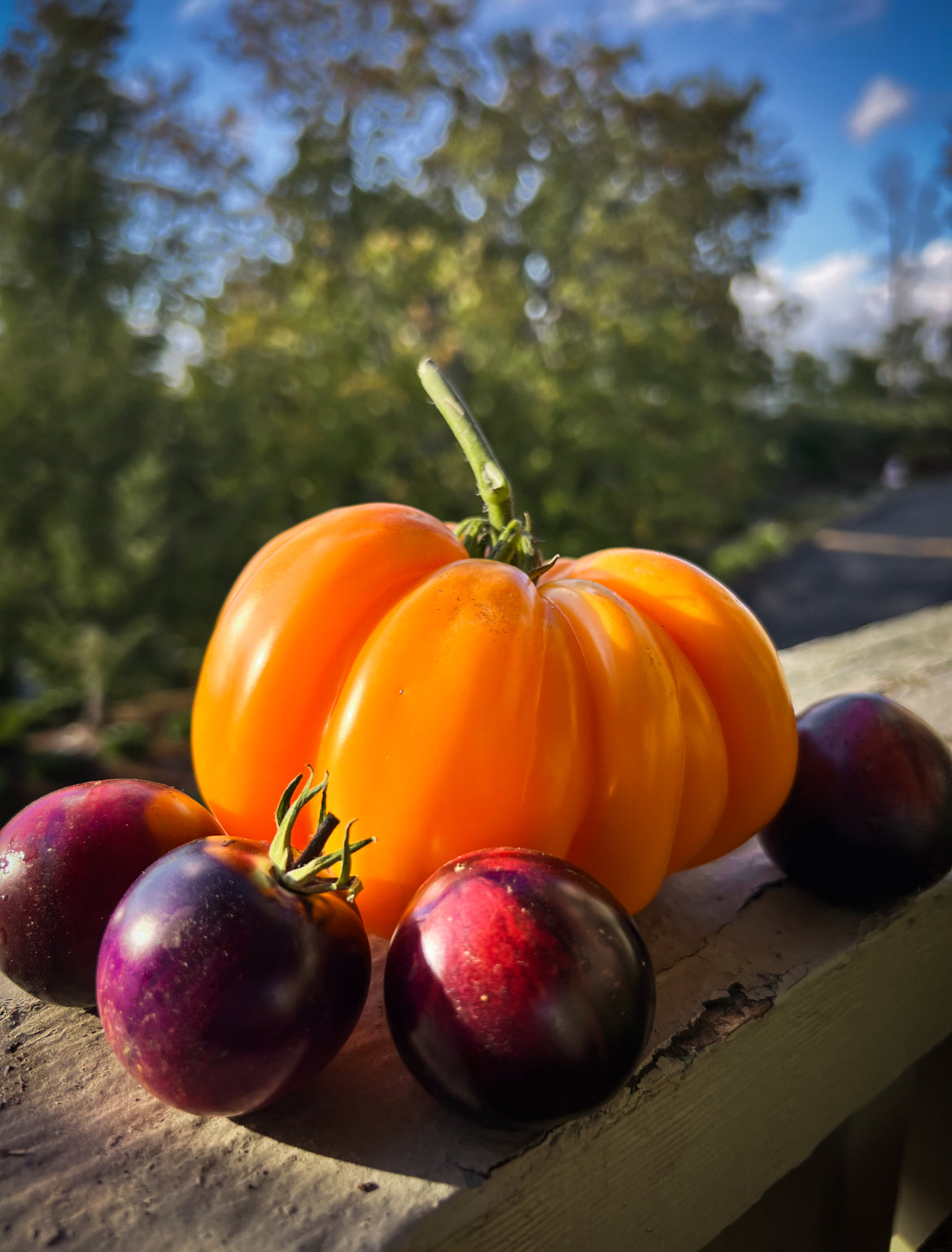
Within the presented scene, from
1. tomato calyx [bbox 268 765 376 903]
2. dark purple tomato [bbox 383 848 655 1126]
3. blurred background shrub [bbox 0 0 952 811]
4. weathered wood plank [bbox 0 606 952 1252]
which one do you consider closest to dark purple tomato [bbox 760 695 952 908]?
weathered wood plank [bbox 0 606 952 1252]

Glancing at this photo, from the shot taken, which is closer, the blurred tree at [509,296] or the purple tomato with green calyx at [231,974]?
the purple tomato with green calyx at [231,974]

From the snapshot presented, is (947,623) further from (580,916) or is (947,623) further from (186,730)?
(186,730)

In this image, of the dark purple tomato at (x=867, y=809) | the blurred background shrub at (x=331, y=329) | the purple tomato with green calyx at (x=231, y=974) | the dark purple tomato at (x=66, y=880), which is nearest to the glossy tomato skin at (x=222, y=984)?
the purple tomato with green calyx at (x=231, y=974)

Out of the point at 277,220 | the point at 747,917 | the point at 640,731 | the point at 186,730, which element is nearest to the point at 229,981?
the point at 640,731

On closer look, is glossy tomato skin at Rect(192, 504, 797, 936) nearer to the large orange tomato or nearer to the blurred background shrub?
the large orange tomato

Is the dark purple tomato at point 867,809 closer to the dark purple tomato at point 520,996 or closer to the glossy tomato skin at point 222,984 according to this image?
the dark purple tomato at point 520,996
